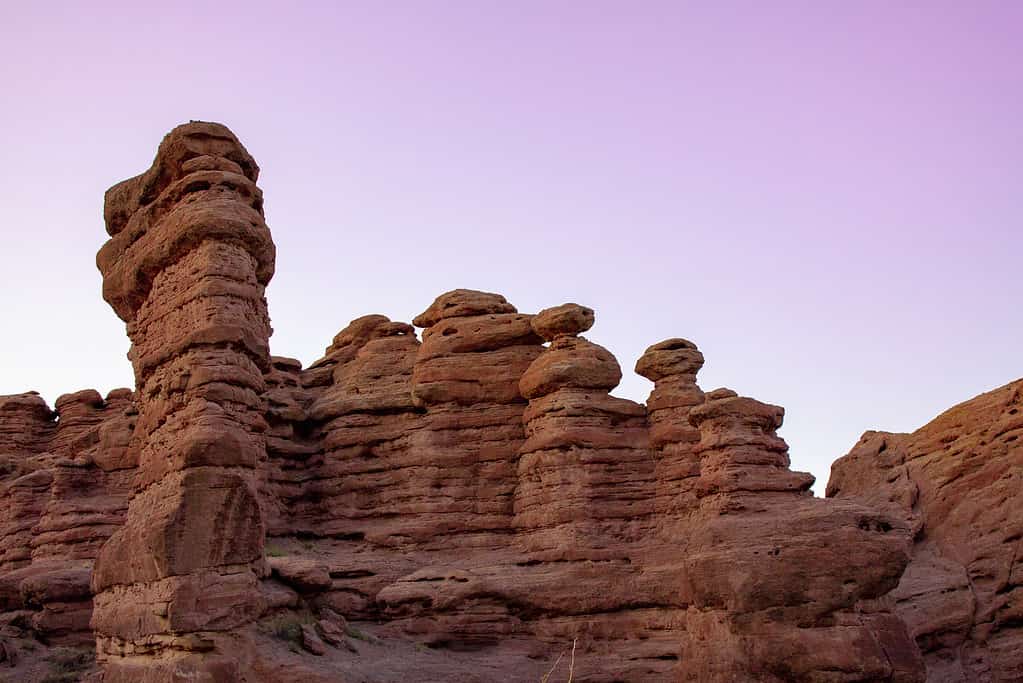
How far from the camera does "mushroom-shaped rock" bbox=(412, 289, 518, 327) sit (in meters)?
26.9

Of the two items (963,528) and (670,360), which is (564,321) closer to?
(670,360)

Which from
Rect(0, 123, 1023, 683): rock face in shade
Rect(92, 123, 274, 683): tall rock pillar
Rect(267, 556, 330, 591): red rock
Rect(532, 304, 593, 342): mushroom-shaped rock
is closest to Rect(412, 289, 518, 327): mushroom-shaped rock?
Rect(0, 123, 1023, 683): rock face in shade

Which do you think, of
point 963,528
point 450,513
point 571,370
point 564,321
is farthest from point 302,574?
point 963,528

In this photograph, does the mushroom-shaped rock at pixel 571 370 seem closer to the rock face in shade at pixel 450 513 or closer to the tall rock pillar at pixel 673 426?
the rock face in shade at pixel 450 513

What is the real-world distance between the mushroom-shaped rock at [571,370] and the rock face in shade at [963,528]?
22.8ft

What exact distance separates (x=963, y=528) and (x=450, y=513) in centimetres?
1415

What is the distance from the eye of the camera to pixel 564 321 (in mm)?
25500

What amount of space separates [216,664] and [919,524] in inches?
789

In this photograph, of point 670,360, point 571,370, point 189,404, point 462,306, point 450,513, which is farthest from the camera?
point 462,306

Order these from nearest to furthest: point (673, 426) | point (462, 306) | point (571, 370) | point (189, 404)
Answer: point (189, 404) → point (571, 370) → point (673, 426) → point (462, 306)

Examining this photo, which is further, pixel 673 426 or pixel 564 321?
pixel 564 321

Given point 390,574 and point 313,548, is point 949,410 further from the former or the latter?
point 313,548

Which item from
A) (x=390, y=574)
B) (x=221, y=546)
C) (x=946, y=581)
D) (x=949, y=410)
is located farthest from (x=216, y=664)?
(x=949, y=410)

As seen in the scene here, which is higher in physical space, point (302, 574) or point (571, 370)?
point (571, 370)
